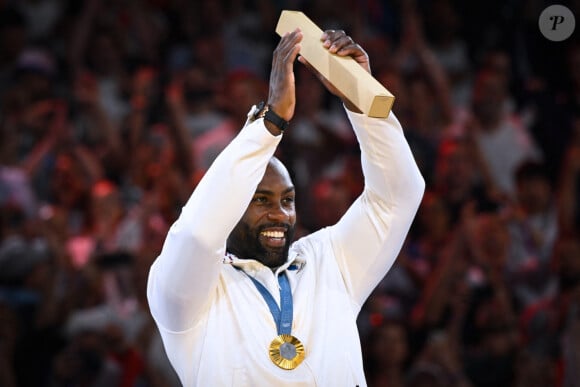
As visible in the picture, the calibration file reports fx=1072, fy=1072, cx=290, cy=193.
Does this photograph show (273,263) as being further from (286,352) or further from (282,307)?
(286,352)

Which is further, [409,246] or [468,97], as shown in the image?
[468,97]

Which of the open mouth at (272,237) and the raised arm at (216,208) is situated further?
the open mouth at (272,237)

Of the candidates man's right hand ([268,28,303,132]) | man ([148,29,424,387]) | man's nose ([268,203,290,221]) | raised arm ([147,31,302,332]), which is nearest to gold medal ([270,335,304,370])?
man ([148,29,424,387])

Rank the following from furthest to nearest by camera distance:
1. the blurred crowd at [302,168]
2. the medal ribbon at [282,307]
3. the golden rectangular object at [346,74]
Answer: the blurred crowd at [302,168] < the medal ribbon at [282,307] < the golden rectangular object at [346,74]

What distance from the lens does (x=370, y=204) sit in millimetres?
3984

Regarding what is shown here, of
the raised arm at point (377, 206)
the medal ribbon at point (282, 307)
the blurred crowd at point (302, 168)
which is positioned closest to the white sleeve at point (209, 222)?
the medal ribbon at point (282, 307)

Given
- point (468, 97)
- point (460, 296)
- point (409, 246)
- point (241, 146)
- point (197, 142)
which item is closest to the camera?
point (241, 146)

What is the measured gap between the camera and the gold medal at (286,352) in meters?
3.64

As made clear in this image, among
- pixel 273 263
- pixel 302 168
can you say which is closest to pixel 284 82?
pixel 273 263

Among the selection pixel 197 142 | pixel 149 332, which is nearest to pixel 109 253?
pixel 149 332

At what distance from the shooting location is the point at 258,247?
3.94 meters

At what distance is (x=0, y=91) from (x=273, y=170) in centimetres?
442

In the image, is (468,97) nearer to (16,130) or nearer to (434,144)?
(434,144)

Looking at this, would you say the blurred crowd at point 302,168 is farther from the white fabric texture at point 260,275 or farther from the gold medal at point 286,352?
the gold medal at point 286,352
